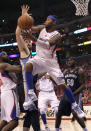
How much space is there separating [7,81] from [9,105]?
1.63 feet

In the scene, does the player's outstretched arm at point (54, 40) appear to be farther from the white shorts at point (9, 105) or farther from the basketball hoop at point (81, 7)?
the basketball hoop at point (81, 7)

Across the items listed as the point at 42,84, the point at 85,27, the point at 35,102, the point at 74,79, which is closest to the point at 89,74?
the point at 85,27

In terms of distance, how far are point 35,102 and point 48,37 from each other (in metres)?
1.29

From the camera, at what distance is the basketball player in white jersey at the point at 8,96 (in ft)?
14.2

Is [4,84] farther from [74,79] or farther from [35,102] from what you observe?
[74,79]

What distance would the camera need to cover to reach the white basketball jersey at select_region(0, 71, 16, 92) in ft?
14.9

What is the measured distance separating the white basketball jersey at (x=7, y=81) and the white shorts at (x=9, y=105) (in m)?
0.09

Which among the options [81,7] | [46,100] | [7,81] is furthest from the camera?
[81,7]

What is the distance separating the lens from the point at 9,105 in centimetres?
436

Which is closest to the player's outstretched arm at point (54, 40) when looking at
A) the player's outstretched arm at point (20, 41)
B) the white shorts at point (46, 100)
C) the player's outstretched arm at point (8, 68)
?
the player's outstretched arm at point (20, 41)

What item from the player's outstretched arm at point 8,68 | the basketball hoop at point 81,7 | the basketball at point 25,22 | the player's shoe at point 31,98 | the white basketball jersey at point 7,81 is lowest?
the player's shoe at point 31,98

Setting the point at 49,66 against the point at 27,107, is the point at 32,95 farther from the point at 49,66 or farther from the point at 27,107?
the point at 49,66

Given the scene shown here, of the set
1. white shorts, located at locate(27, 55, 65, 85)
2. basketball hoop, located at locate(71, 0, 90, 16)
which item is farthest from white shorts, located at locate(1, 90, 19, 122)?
basketball hoop, located at locate(71, 0, 90, 16)

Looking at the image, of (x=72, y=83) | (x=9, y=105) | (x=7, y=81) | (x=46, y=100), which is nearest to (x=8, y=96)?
(x=9, y=105)
